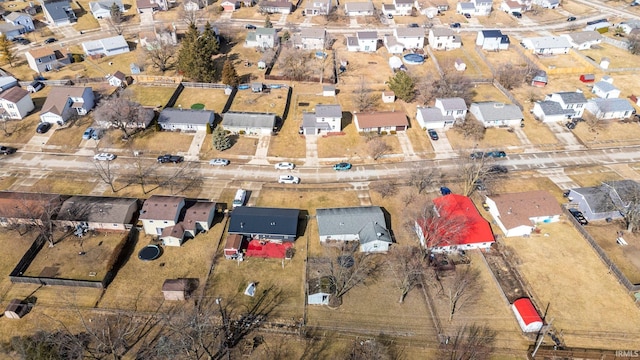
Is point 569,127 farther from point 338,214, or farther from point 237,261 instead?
point 237,261

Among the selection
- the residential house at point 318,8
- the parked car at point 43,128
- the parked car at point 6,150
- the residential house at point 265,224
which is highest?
the residential house at point 318,8

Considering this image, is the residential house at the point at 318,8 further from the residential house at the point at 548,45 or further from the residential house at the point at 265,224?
the residential house at the point at 265,224

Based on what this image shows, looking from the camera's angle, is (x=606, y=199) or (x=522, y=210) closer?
(x=522, y=210)

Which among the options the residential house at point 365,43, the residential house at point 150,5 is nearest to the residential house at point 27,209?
the residential house at point 365,43

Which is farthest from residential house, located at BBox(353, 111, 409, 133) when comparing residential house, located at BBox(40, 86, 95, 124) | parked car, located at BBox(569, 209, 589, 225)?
residential house, located at BBox(40, 86, 95, 124)

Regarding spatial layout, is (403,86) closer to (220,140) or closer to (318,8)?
(220,140)

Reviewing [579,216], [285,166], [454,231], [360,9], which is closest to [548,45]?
[360,9]
